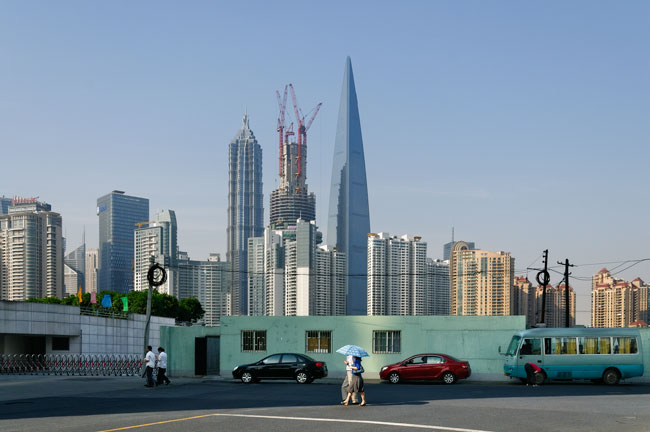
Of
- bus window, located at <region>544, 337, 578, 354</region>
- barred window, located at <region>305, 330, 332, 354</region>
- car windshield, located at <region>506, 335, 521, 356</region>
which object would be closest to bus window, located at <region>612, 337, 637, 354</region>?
bus window, located at <region>544, 337, 578, 354</region>

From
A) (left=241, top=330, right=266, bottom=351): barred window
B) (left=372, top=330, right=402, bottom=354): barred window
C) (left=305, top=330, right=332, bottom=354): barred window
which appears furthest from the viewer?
(left=241, top=330, right=266, bottom=351): barred window

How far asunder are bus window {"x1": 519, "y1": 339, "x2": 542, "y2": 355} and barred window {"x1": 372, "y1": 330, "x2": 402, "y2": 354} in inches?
267

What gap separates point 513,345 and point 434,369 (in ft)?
12.9

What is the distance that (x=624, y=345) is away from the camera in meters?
34.4

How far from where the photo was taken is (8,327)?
2393 inches

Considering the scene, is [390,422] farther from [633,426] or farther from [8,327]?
[8,327]

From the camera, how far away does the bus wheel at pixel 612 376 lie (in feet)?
112

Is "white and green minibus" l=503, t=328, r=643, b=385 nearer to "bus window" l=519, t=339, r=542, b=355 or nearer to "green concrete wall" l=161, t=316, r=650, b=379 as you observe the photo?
"bus window" l=519, t=339, r=542, b=355

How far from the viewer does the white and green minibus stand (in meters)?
34.3

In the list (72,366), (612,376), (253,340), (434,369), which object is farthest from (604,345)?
(72,366)

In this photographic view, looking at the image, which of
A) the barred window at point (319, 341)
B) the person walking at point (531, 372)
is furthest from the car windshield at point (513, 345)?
the barred window at point (319, 341)

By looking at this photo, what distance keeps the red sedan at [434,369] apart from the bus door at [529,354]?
2389 mm

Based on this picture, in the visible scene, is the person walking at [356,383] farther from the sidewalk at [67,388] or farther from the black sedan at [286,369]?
the black sedan at [286,369]

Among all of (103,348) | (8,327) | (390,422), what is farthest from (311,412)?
(103,348)
